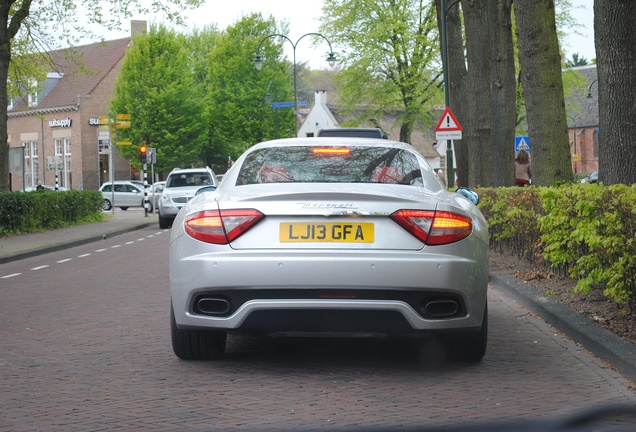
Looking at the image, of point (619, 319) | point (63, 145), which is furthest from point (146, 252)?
point (63, 145)

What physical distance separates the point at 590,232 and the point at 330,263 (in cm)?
301

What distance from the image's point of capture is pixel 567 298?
10062 mm

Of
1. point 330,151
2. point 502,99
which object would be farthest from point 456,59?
point 330,151

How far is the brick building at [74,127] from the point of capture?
247ft

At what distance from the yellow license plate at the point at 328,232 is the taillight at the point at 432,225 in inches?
8.1

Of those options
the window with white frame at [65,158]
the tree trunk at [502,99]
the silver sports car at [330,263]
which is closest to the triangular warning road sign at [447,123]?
the tree trunk at [502,99]

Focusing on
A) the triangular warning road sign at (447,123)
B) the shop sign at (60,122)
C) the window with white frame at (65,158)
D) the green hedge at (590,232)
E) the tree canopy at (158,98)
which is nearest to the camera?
the green hedge at (590,232)

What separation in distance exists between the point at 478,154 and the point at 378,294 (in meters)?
17.7

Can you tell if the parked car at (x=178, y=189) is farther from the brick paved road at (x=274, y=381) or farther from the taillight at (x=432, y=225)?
the taillight at (x=432, y=225)

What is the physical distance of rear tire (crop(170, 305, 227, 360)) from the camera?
6.91 metres

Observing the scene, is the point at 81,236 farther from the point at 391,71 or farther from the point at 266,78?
the point at 266,78

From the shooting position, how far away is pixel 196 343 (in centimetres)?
697

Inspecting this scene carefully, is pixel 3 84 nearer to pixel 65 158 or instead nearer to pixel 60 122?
pixel 60 122

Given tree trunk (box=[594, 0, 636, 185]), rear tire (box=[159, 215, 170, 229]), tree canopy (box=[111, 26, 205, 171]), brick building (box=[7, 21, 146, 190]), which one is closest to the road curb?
tree trunk (box=[594, 0, 636, 185])
